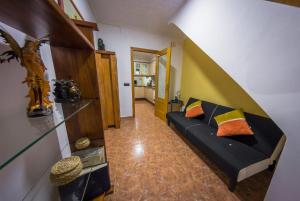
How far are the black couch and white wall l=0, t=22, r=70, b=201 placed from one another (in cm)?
163

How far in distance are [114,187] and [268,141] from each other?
1972mm

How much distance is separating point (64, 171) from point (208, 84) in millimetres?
2749

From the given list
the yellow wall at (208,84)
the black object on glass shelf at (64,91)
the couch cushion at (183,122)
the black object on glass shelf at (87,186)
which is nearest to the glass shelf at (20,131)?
the black object on glass shelf at (64,91)

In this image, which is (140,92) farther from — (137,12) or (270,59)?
(270,59)

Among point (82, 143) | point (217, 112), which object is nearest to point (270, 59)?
point (217, 112)

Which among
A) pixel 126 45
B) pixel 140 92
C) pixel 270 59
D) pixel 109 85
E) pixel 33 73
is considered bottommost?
pixel 140 92

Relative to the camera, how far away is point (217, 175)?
56.1 inches

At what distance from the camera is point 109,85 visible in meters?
2.41

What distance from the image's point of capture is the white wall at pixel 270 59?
0.79 metres

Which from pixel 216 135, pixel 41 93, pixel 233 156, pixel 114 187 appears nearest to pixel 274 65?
pixel 233 156

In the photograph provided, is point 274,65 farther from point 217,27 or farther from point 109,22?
point 109,22

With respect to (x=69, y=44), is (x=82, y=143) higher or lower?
lower

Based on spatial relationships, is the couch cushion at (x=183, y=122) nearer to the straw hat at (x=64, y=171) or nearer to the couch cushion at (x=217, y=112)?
the couch cushion at (x=217, y=112)

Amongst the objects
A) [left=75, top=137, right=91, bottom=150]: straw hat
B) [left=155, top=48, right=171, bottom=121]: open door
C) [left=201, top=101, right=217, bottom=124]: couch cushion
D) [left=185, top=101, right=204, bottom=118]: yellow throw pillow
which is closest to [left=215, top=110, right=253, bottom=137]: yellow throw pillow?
[left=201, top=101, right=217, bottom=124]: couch cushion
